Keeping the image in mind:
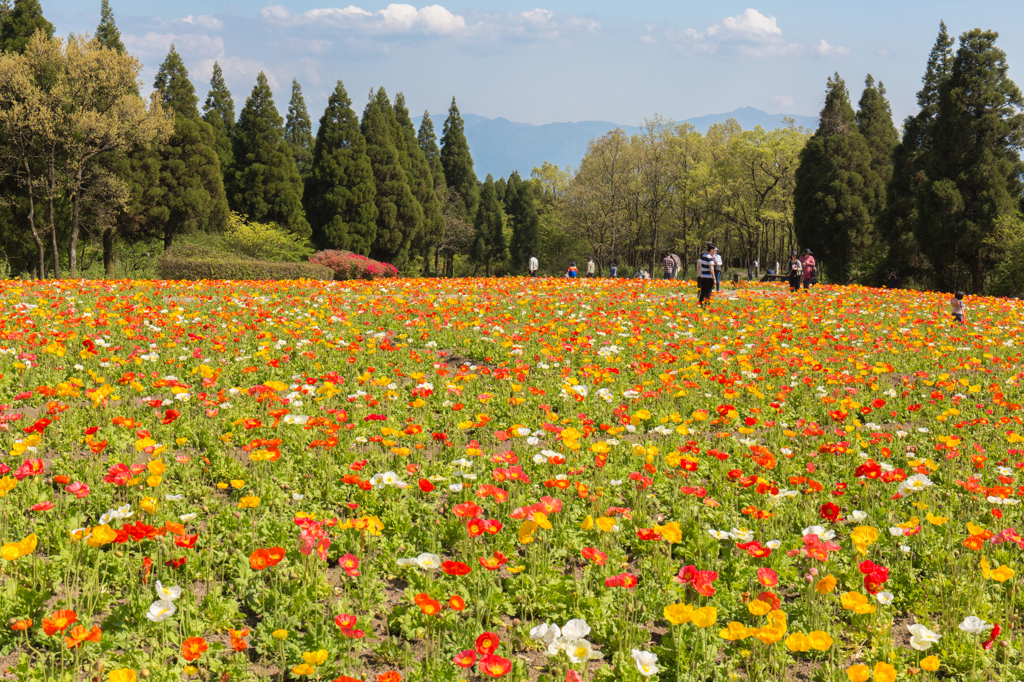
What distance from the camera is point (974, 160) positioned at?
2584 cm

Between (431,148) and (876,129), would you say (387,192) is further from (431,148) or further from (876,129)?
(876,129)

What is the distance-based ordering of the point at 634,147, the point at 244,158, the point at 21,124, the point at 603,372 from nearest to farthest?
the point at 603,372, the point at 21,124, the point at 244,158, the point at 634,147

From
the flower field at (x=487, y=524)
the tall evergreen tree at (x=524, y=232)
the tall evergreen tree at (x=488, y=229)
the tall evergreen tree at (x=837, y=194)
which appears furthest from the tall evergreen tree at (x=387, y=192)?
the flower field at (x=487, y=524)

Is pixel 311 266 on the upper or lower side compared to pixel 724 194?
lower

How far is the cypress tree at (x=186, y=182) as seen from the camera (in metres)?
30.8

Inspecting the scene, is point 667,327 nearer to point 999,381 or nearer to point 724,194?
point 999,381

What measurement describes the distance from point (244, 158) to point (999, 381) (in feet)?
127

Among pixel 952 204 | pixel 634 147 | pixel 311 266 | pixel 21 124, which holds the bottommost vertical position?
pixel 311 266

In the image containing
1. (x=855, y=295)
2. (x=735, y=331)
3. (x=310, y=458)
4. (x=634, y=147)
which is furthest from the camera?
(x=634, y=147)

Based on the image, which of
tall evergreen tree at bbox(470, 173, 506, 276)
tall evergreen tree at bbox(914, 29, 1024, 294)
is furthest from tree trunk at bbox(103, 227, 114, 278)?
tall evergreen tree at bbox(914, 29, 1024, 294)

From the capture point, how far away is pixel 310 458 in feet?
16.4

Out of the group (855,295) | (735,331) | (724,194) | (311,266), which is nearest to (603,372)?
(735,331)

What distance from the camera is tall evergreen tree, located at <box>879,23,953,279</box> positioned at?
2928 cm

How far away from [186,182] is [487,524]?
110 ft
